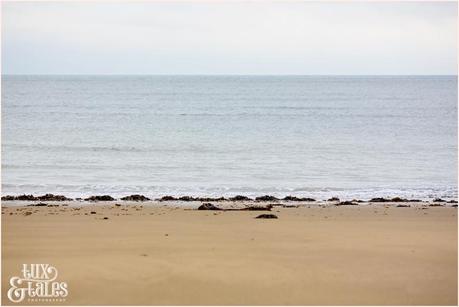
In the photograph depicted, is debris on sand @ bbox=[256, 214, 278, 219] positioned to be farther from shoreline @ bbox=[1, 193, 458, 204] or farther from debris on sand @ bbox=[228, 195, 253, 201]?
debris on sand @ bbox=[228, 195, 253, 201]

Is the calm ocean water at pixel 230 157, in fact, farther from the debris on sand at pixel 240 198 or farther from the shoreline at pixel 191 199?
the debris on sand at pixel 240 198

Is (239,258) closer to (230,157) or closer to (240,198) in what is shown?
(240,198)

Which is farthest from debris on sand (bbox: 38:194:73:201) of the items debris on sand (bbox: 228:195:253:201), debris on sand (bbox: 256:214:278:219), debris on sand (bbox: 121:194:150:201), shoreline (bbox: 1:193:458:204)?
debris on sand (bbox: 256:214:278:219)

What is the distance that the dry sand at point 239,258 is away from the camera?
18.6 feet

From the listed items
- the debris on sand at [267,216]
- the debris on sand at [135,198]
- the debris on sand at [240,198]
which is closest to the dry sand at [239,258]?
the debris on sand at [267,216]

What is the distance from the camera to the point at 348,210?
1159cm

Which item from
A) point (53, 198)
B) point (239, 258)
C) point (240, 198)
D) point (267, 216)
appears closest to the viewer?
point (239, 258)

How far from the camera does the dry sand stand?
568 cm

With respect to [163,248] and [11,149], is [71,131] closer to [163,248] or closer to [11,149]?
[11,149]

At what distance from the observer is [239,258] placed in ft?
22.5

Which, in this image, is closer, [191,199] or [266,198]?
[191,199]

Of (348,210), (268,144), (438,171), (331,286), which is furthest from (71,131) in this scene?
(331,286)

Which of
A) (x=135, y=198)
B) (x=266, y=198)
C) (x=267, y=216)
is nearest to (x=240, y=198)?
(x=266, y=198)

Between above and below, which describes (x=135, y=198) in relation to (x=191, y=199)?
above
